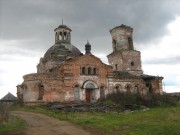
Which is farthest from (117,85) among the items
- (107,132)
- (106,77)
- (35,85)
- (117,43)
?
(107,132)

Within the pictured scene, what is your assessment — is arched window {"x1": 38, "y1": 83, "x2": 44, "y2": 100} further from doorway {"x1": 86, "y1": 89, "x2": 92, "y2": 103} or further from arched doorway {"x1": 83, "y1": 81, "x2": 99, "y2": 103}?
doorway {"x1": 86, "y1": 89, "x2": 92, "y2": 103}

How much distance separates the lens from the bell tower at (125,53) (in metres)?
36.7

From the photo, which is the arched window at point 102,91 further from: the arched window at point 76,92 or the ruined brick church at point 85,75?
the arched window at point 76,92

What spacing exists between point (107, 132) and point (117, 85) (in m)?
20.0

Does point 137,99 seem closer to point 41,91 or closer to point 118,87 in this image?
point 118,87

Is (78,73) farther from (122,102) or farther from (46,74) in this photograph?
(122,102)

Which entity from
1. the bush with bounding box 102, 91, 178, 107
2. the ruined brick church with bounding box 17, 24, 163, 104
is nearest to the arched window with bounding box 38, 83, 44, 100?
the ruined brick church with bounding box 17, 24, 163, 104

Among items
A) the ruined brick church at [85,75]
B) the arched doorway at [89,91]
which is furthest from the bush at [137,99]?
the ruined brick church at [85,75]

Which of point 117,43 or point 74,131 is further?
point 117,43

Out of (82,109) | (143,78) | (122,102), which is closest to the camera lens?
(82,109)

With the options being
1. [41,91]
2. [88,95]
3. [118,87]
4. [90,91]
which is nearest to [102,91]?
[90,91]

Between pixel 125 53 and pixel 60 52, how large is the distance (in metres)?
9.17

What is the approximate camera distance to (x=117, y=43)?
37500 mm

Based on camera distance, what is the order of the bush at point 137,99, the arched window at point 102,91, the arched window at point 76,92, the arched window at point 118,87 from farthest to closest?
the arched window at point 118,87 → the arched window at point 102,91 → the arched window at point 76,92 → the bush at point 137,99
